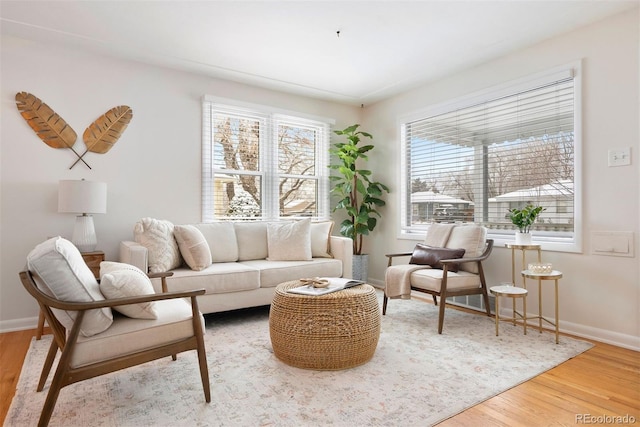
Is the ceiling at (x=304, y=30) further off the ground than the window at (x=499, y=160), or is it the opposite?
the ceiling at (x=304, y=30)

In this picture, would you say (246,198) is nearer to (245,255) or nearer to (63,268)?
(245,255)

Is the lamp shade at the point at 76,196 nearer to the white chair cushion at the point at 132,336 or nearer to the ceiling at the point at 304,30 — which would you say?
the ceiling at the point at 304,30

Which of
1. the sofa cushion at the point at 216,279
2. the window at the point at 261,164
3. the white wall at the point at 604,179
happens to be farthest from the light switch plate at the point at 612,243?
the window at the point at 261,164

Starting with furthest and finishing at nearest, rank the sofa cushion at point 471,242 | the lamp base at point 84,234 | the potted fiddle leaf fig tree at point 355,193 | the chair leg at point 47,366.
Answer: the potted fiddle leaf fig tree at point 355,193, the sofa cushion at point 471,242, the lamp base at point 84,234, the chair leg at point 47,366

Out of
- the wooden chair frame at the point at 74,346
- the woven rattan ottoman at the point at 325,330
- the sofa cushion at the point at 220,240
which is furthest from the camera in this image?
the sofa cushion at the point at 220,240

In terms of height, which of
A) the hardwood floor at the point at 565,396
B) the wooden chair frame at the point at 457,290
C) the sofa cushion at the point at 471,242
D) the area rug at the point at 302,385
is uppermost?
the sofa cushion at the point at 471,242

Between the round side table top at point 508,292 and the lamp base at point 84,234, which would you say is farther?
the lamp base at point 84,234

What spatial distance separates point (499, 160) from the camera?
3738 millimetres

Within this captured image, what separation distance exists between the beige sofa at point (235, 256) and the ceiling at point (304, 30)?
1664mm

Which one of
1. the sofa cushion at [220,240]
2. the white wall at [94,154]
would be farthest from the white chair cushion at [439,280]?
the white wall at [94,154]

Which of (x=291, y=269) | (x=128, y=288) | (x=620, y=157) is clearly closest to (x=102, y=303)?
(x=128, y=288)

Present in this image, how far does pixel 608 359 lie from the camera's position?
2529mm

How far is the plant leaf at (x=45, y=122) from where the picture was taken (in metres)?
3.23
